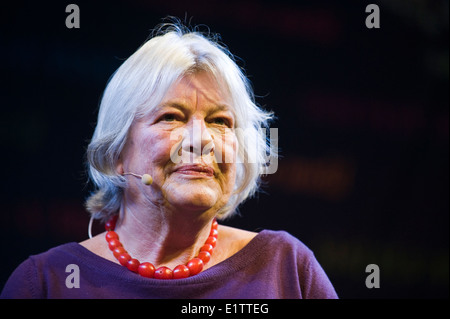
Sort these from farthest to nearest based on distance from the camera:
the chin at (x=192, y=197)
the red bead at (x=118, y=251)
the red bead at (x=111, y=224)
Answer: the red bead at (x=111, y=224) < the red bead at (x=118, y=251) < the chin at (x=192, y=197)

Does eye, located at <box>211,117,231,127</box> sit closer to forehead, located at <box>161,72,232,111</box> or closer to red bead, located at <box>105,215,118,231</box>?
forehead, located at <box>161,72,232,111</box>

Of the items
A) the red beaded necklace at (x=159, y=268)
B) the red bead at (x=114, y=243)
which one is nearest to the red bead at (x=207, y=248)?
the red beaded necklace at (x=159, y=268)

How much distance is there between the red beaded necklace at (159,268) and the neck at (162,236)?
0.09 feet

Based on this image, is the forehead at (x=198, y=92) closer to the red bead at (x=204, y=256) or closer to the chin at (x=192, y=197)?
the chin at (x=192, y=197)

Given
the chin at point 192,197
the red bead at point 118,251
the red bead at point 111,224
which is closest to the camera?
the chin at point 192,197

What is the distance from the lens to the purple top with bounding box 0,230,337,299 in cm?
128

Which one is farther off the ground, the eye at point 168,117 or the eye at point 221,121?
the eye at point 168,117

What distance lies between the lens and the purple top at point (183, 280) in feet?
4.21

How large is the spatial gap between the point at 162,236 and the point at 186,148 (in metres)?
0.29

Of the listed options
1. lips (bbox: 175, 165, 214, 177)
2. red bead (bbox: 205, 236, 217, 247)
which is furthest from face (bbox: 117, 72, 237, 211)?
red bead (bbox: 205, 236, 217, 247)

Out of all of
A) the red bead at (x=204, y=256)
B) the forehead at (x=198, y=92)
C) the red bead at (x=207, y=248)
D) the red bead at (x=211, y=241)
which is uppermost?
the forehead at (x=198, y=92)

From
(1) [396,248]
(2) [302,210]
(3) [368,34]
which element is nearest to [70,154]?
(2) [302,210]

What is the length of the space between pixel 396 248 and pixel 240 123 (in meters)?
0.88
